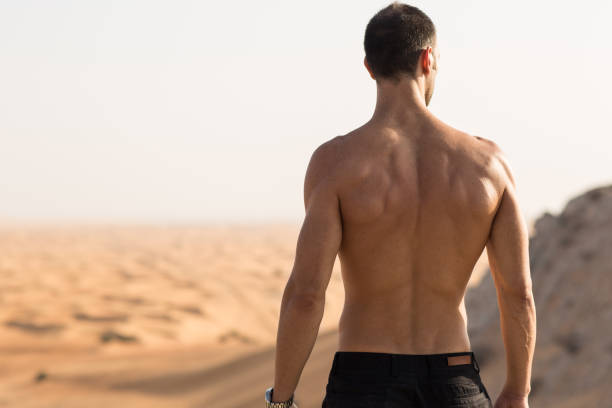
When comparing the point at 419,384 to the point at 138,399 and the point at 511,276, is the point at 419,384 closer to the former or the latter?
the point at 511,276

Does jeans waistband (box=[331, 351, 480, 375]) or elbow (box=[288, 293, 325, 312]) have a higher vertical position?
elbow (box=[288, 293, 325, 312])

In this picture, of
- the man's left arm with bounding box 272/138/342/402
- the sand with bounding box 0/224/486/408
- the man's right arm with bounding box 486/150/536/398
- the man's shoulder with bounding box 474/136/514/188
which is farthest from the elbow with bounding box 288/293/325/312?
the sand with bounding box 0/224/486/408

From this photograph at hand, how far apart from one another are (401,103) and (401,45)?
172 millimetres

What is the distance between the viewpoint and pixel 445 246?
2201 millimetres

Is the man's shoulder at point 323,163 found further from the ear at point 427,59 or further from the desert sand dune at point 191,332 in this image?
the desert sand dune at point 191,332

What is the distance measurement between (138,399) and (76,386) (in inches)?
50.4

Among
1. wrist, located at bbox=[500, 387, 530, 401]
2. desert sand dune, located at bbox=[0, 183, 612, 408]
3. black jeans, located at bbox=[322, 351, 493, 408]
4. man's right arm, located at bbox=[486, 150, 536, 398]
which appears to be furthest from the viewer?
desert sand dune, located at bbox=[0, 183, 612, 408]

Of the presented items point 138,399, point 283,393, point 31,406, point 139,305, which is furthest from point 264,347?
point 283,393

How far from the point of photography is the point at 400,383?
2148mm

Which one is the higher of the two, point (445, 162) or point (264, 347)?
point (445, 162)

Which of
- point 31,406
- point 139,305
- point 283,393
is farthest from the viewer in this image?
point 139,305

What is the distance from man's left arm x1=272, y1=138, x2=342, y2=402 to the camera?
7.17 ft

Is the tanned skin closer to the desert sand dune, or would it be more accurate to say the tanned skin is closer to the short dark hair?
the short dark hair

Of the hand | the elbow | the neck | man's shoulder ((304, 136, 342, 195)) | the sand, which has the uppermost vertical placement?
the neck
